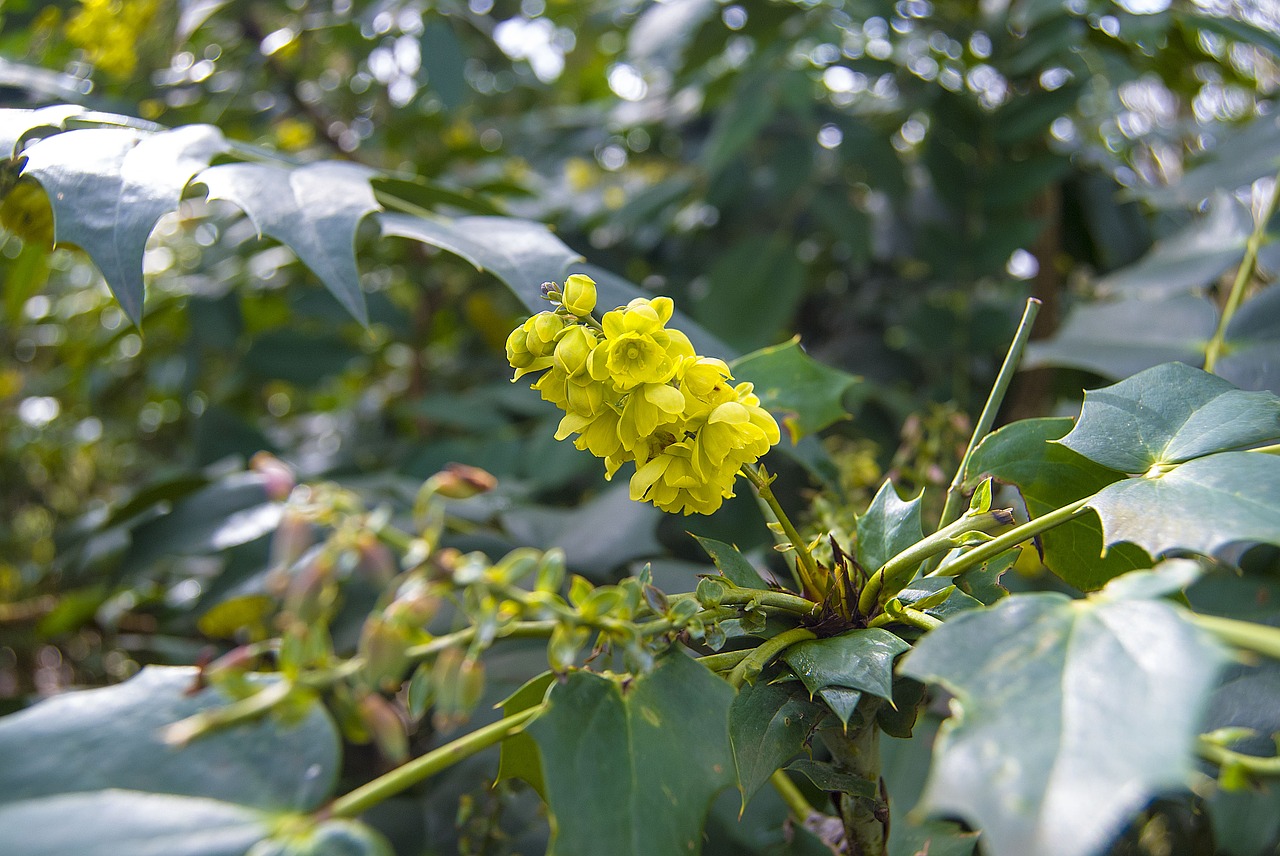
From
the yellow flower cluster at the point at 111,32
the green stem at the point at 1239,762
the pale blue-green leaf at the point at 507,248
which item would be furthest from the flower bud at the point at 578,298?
the yellow flower cluster at the point at 111,32

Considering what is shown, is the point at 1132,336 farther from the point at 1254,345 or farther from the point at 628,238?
the point at 628,238

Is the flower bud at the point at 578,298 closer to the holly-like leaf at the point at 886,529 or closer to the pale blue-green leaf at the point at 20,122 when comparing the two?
the holly-like leaf at the point at 886,529

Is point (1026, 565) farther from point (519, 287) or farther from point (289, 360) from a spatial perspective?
point (289, 360)

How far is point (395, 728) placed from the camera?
344 mm

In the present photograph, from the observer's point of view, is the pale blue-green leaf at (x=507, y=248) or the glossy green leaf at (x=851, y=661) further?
the pale blue-green leaf at (x=507, y=248)

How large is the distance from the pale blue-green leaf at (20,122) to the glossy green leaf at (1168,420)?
27.9 inches

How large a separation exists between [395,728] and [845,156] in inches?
49.1

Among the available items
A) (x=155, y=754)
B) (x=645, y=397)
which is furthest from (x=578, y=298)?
(x=155, y=754)

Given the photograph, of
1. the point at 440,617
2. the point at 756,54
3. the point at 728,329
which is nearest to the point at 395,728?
the point at 440,617

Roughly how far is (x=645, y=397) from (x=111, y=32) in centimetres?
133

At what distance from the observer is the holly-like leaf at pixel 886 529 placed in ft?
1.72

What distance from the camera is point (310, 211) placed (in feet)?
2.05

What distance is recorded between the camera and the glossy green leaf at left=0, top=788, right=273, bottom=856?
0.33m

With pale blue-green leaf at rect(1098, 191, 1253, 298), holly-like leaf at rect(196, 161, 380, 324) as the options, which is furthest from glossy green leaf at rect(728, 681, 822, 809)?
pale blue-green leaf at rect(1098, 191, 1253, 298)
